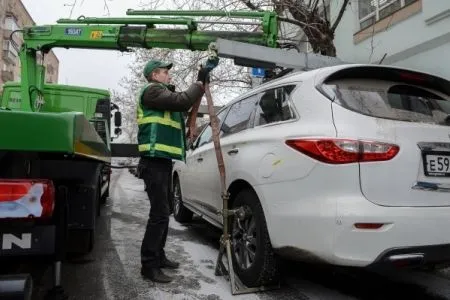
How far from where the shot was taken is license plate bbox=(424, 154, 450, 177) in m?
2.86

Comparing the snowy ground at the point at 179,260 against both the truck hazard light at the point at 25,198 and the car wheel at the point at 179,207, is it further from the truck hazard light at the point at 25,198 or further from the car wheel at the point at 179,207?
the truck hazard light at the point at 25,198

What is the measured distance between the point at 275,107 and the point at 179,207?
3.53 meters

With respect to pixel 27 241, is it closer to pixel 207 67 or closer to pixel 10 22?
pixel 207 67

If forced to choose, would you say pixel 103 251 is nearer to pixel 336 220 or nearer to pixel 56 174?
pixel 56 174

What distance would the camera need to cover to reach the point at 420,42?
923 centimetres

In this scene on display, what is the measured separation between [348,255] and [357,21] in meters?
10.8

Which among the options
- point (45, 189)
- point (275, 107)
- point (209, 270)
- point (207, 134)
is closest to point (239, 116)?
point (275, 107)

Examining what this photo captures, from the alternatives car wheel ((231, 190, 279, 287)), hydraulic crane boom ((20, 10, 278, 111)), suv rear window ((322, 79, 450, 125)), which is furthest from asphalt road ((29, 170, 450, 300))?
hydraulic crane boom ((20, 10, 278, 111))

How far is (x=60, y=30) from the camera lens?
7688 mm

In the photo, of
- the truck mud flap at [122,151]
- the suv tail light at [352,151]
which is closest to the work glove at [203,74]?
the suv tail light at [352,151]

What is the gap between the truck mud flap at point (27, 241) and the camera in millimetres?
2426

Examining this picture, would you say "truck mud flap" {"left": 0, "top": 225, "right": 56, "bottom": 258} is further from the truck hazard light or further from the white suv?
the white suv

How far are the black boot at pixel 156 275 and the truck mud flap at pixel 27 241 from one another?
1488 millimetres

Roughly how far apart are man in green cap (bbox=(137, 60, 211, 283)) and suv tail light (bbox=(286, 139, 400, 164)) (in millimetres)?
1397
